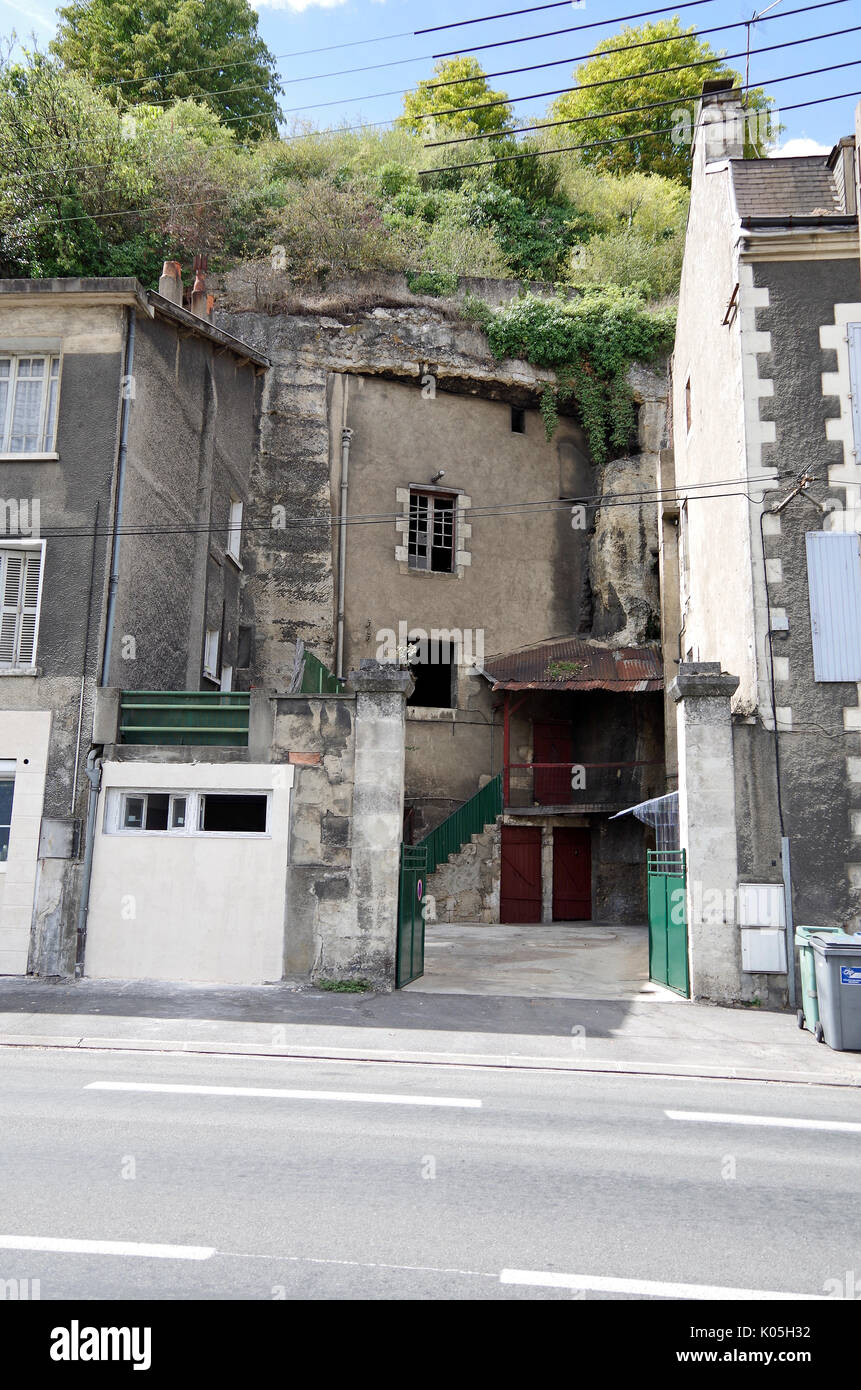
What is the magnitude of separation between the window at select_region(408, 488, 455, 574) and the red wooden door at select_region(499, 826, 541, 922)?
650 centimetres

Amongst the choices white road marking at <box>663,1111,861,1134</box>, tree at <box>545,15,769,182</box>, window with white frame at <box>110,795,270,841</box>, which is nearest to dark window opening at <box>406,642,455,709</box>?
window with white frame at <box>110,795,270,841</box>

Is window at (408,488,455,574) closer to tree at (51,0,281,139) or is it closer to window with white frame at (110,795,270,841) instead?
window with white frame at (110,795,270,841)

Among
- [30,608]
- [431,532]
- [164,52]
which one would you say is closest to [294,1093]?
[30,608]

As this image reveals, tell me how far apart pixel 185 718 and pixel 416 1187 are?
8718 mm

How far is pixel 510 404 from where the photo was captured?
82.3 feet

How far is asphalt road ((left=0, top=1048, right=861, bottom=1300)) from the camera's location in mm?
4160

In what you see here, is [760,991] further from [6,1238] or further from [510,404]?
[510,404]

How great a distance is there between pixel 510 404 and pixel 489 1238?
898 inches

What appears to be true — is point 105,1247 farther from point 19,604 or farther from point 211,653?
point 211,653

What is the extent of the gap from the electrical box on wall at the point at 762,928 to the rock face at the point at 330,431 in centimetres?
1245

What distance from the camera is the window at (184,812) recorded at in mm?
12781

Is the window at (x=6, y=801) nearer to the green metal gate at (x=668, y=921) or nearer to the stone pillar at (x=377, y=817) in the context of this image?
the stone pillar at (x=377, y=817)

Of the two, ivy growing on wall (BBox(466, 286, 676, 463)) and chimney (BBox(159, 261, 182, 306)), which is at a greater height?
ivy growing on wall (BBox(466, 286, 676, 463))

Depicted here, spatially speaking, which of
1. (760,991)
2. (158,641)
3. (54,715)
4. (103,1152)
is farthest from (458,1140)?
(158,641)
